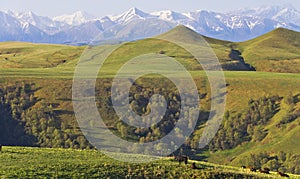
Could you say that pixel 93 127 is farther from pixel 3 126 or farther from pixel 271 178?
pixel 271 178

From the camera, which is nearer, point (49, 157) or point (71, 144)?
point (49, 157)

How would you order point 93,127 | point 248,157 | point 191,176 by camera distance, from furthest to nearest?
point 93,127
point 248,157
point 191,176

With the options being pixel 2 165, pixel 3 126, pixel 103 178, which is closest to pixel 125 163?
pixel 103 178

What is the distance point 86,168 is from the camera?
135ft

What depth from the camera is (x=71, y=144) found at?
182 metres

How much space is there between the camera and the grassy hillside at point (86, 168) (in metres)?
39.0

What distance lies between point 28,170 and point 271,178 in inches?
979

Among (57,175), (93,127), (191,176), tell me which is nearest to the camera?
(57,175)

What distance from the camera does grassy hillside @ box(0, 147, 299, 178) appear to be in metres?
39.0

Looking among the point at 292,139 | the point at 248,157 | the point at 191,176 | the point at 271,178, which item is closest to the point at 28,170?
the point at 191,176

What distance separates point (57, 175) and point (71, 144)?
14624cm

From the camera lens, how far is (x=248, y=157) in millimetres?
173000

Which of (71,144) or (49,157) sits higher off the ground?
(49,157)

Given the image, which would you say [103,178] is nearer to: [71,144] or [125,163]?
[125,163]
